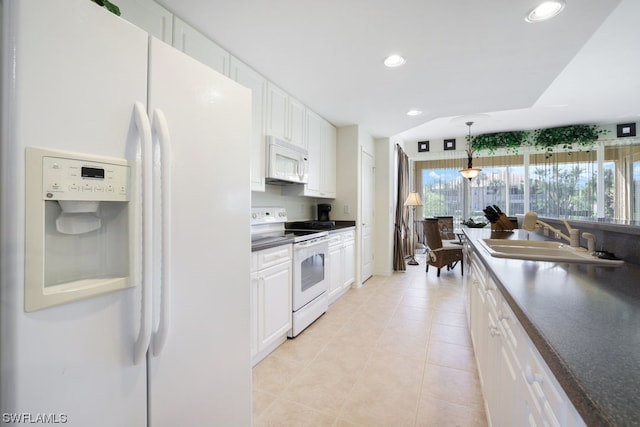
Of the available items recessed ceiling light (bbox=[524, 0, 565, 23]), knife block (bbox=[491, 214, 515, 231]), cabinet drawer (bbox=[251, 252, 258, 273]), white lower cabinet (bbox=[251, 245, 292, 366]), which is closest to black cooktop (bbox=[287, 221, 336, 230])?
white lower cabinet (bbox=[251, 245, 292, 366])

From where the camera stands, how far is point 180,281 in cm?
102

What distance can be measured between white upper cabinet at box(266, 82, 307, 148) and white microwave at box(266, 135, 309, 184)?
112 mm

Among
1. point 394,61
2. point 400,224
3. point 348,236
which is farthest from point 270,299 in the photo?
point 400,224

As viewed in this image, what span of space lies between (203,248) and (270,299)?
47.9 inches

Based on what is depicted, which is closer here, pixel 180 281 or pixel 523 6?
pixel 180 281

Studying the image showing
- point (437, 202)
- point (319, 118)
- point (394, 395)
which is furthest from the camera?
point (437, 202)

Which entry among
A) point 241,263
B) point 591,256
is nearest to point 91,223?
point 241,263

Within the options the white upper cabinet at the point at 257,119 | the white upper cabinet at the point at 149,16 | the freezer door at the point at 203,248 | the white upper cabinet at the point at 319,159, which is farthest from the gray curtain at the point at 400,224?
the white upper cabinet at the point at 149,16

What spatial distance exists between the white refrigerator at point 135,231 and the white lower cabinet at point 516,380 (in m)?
1.03

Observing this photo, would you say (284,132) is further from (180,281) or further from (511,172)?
(511,172)

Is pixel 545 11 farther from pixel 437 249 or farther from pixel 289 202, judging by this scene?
pixel 437 249

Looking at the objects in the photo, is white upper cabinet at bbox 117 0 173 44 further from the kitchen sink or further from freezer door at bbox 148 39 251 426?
the kitchen sink

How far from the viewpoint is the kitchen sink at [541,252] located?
52.7 inches

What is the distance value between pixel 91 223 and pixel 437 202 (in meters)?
6.94
